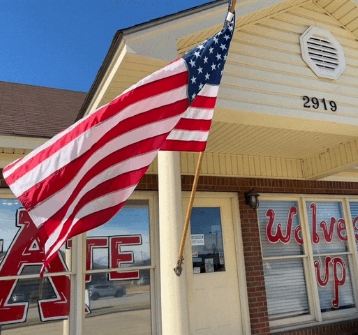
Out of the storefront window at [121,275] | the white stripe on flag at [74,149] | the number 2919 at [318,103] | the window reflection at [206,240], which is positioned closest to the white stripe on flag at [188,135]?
the white stripe on flag at [74,149]

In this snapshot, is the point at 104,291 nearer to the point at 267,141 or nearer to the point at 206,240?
the point at 206,240

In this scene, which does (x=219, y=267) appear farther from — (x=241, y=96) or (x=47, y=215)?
(x=47, y=215)

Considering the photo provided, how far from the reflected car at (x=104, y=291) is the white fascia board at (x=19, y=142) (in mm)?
2077

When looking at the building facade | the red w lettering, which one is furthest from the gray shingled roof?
the red w lettering

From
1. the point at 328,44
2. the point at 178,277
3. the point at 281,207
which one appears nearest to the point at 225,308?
the point at 281,207

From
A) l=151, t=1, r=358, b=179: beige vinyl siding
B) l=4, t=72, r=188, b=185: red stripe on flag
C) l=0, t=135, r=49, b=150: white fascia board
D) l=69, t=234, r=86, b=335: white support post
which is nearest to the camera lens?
l=4, t=72, r=188, b=185: red stripe on flag

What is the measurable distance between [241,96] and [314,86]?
1.04 meters

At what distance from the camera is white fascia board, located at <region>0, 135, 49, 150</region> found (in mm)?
4412

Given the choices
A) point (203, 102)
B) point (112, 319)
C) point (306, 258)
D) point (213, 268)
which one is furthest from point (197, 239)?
point (203, 102)

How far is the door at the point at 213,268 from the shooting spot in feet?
18.6

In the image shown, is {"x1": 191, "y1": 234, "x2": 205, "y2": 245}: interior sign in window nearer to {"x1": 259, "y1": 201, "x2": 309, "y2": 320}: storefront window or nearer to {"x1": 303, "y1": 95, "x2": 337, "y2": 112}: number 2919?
{"x1": 259, "y1": 201, "x2": 309, "y2": 320}: storefront window

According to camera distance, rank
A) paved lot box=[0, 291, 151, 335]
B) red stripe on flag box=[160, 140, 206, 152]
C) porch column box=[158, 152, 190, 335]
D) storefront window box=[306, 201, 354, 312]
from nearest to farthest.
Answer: red stripe on flag box=[160, 140, 206, 152]
porch column box=[158, 152, 190, 335]
paved lot box=[0, 291, 151, 335]
storefront window box=[306, 201, 354, 312]

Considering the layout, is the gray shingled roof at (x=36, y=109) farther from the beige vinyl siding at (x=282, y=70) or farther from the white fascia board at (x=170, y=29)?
the beige vinyl siding at (x=282, y=70)

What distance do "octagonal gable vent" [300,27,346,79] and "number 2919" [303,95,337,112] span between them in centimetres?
31
